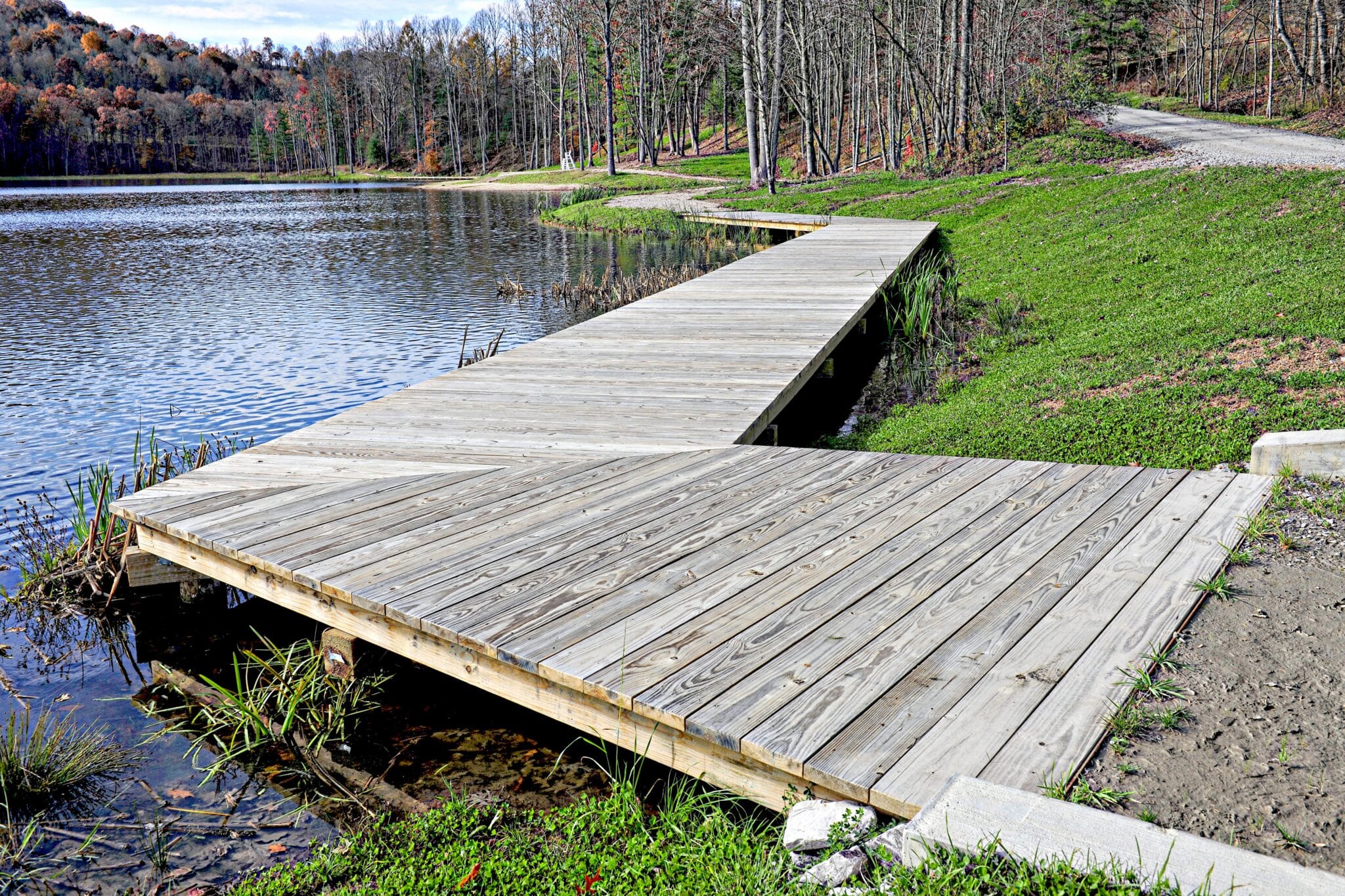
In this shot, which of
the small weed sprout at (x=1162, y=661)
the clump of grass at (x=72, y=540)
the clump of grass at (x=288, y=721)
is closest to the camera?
the small weed sprout at (x=1162, y=661)

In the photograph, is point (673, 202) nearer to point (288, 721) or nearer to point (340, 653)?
point (340, 653)

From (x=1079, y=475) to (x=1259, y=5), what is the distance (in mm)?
37840

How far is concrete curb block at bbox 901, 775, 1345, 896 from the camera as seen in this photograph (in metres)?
1.90

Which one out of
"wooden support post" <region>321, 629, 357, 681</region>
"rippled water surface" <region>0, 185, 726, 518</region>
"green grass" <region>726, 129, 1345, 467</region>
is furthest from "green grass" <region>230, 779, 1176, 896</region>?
"rippled water surface" <region>0, 185, 726, 518</region>

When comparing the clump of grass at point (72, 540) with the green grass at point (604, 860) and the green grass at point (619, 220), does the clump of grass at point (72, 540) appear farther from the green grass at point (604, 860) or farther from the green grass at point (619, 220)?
the green grass at point (619, 220)

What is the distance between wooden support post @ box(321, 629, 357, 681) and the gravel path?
45.6 ft

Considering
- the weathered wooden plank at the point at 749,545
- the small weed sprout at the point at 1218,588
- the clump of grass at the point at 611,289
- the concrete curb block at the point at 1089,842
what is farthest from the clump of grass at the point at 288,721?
the clump of grass at the point at 611,289

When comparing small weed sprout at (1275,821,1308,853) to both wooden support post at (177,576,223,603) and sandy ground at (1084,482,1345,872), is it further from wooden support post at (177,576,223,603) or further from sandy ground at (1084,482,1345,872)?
wooden support post at (177,576,223,603)

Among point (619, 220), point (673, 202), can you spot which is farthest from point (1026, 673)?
point (673, 202)

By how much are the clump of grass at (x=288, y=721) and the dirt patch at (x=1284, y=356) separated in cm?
566

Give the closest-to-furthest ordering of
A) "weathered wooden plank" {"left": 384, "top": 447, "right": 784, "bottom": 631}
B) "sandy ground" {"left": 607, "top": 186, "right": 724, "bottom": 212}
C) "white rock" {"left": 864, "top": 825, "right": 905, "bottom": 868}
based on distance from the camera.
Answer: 1. "white rock" {"left": 864, "top": 825, "right": 905, "bottom": 868}
2. "weathered wooden plank" {"left": 384, "top": 447, "right": 784, "bottom": 631}
3. "sandy ground" {"left": 607, "top": 186, "right": 724, "bottom": 212}

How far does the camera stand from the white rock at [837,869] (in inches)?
88.6

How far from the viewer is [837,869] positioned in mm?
2277

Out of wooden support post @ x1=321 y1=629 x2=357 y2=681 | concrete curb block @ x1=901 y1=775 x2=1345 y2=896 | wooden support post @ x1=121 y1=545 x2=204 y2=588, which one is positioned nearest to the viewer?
concrete curb block @ x1=901 y1=775 x2=1345 y2=896
